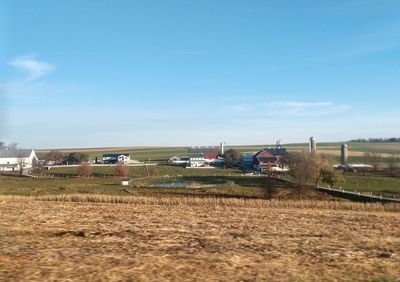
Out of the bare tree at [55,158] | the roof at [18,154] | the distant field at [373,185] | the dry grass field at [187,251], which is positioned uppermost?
the roof at [18,154]

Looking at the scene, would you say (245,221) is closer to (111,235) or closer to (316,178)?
(111,235)

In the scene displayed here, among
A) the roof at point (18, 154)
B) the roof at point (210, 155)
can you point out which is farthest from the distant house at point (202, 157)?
the roof at point (18, 154)

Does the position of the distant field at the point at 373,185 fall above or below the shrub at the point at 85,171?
below

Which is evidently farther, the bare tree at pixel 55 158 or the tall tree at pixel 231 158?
the bare tree at pixel 55 158

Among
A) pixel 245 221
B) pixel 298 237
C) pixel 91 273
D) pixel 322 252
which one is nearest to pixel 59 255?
pixel 91 273

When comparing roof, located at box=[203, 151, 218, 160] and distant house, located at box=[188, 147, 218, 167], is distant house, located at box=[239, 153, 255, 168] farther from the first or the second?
roof, located at box=[203, 151, 218, 160]

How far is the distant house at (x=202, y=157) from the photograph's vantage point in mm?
134675

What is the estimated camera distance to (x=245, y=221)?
15.0 m

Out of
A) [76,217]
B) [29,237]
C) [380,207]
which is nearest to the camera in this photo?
[29,237]

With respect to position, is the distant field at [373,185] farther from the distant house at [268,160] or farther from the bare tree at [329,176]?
the distant house at [268,160]

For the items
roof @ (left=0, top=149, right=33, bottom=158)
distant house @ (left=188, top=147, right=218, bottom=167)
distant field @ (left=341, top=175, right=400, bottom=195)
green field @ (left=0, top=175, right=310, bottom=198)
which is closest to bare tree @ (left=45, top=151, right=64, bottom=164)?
roof @ (left=0, top=149, right=33, bottom=158)

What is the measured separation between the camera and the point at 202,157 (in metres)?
140

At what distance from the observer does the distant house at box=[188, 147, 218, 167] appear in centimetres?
13468

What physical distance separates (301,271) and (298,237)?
12.3 feet
